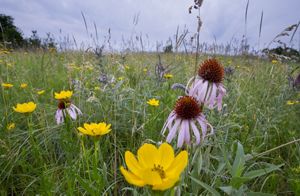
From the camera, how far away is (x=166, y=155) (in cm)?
62

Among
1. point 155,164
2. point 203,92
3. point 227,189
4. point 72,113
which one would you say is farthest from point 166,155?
point 72,113

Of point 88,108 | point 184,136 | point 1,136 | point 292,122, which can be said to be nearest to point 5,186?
point 1,136

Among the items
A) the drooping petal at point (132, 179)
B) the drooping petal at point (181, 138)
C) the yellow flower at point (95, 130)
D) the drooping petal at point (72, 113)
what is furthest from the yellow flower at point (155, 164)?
the drooping petal at point (72, 113)

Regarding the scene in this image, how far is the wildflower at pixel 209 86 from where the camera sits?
2.96 ft

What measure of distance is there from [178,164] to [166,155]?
0.07 meters

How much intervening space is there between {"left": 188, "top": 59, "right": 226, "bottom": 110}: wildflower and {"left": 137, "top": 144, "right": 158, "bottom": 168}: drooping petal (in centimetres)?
33

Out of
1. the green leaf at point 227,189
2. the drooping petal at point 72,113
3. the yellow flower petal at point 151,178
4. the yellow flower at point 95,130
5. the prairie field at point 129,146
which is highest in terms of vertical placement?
the yellow flower petal at point 151,178

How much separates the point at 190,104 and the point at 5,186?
950 millimetres

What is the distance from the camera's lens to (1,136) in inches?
61.4

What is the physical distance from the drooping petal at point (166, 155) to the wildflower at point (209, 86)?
0.31 m

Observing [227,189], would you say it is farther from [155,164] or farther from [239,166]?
A: [155,164]

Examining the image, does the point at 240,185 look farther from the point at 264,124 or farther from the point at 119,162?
the point at 264,124

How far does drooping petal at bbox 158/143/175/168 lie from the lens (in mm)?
615

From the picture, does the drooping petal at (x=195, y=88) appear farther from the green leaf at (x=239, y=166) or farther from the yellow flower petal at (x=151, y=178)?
the yellow flower petal at (x=151, y=178)
